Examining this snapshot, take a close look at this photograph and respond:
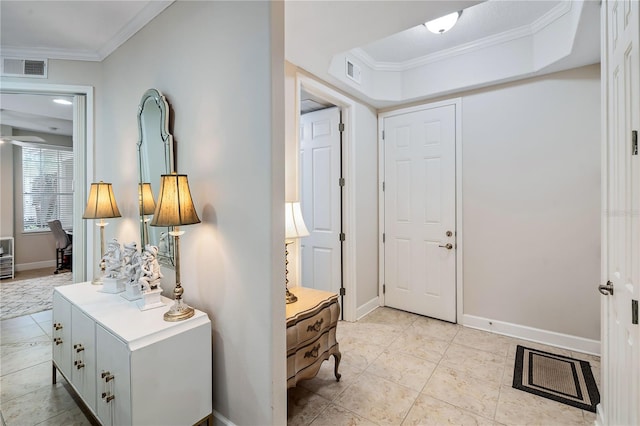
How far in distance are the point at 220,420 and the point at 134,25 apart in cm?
273

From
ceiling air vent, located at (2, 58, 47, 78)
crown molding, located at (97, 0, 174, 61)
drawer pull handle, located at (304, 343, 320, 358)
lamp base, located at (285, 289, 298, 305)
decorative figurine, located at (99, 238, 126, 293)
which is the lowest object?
drawer pull handle, located at (304, 343, 320, 358)

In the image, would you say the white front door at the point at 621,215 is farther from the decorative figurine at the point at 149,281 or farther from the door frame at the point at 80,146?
the door frame at the point at 80,146

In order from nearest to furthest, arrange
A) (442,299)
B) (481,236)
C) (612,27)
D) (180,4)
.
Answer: (612,27) → (180,4) → (481,236) → (442,299)

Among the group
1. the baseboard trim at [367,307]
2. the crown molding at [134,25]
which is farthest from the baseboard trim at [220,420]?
the crown molding at [134,25]

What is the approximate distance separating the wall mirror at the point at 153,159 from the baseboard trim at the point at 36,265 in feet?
16.6

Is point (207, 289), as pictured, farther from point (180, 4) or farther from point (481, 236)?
point (481, 236)

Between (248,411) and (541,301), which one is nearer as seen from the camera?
(248,411)

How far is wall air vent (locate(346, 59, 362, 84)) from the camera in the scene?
9.48ft

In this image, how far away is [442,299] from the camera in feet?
10.6

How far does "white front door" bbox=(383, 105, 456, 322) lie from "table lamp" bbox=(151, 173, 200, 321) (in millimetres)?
2508

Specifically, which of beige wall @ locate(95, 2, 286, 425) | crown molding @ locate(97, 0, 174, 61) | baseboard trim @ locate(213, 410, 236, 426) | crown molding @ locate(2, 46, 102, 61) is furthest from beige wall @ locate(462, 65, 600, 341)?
crown molding @ locate(2, 46, 102, 61)

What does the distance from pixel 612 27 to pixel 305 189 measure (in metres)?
2.72

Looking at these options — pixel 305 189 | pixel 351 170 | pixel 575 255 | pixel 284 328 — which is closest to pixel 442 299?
pixel 575 255

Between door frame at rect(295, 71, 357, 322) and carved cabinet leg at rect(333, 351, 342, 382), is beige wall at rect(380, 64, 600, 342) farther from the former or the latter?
carved cabinet leg at rect(333, 351, 342, 382)
